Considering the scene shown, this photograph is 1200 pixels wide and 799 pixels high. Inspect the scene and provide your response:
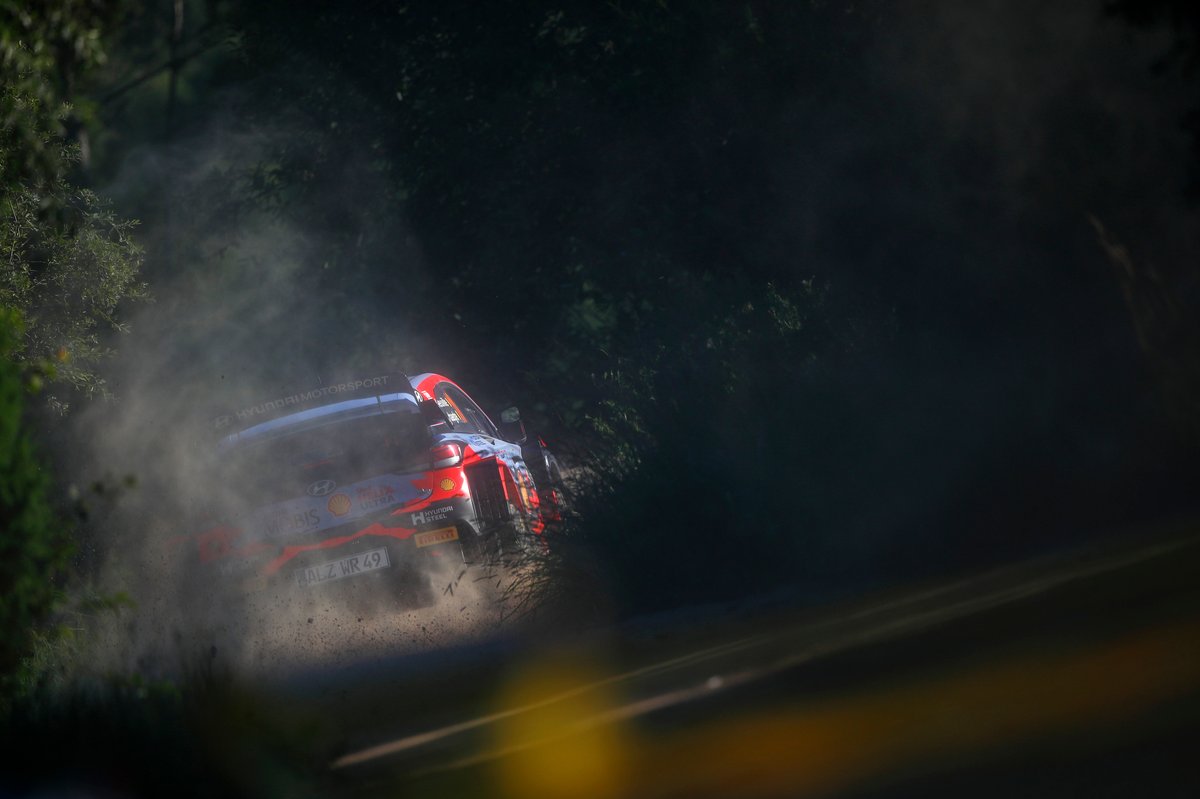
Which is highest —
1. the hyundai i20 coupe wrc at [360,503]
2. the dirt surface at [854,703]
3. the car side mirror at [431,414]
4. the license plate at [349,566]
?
the car side mirror at [431,414]

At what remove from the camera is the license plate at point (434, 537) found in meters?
10.4

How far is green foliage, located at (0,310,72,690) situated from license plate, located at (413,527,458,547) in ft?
15.4

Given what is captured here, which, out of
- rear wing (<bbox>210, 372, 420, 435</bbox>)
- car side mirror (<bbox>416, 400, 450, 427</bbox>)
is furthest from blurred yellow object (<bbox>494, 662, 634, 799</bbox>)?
rear wing (<bbox>210, 372, 420, 435</bbox>)

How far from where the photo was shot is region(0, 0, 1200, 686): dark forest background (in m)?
8.35

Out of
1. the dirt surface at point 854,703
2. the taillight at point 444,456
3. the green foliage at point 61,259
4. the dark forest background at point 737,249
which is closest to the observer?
the dirt surface at point 854,703

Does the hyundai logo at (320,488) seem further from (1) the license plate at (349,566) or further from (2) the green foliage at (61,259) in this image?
(2) the green foliage at (61,259)

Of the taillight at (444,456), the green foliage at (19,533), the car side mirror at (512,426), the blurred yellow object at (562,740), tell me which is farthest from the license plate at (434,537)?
the green foliage at (19,533)

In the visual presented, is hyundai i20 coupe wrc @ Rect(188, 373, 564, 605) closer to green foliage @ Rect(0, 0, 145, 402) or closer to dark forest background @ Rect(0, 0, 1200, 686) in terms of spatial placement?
dark forest background @ Rect(0, 0, 1200, 686)

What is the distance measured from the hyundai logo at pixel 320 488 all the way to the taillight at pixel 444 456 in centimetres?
70

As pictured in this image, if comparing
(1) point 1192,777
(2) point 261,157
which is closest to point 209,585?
(1) point 1192,777

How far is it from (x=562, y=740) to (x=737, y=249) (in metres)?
7.25

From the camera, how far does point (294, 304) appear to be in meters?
26.3

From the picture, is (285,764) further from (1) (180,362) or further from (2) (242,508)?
(1) (180,362)

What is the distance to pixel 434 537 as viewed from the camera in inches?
411
